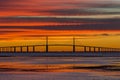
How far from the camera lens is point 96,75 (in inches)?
1718

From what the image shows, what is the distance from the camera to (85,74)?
4450 cm

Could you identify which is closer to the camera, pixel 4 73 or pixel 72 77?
pixel 72 77

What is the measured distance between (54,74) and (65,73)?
1263 millimetres

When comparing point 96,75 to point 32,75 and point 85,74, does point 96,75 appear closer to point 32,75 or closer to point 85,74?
point 85,74

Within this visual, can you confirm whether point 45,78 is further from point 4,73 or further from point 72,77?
point 4,73

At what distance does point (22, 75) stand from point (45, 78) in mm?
3082

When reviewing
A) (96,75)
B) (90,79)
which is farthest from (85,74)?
(90,79)

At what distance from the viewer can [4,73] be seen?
45.6 m

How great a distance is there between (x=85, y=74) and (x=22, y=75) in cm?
508

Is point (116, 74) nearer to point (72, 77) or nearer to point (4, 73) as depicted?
point (72, 77)

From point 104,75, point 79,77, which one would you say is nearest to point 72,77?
point 79,77

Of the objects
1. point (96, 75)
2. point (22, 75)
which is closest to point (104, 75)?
point (96, 75)

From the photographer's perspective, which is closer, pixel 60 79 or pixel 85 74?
pixel 60 79

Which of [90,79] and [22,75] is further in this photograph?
[22,75]
